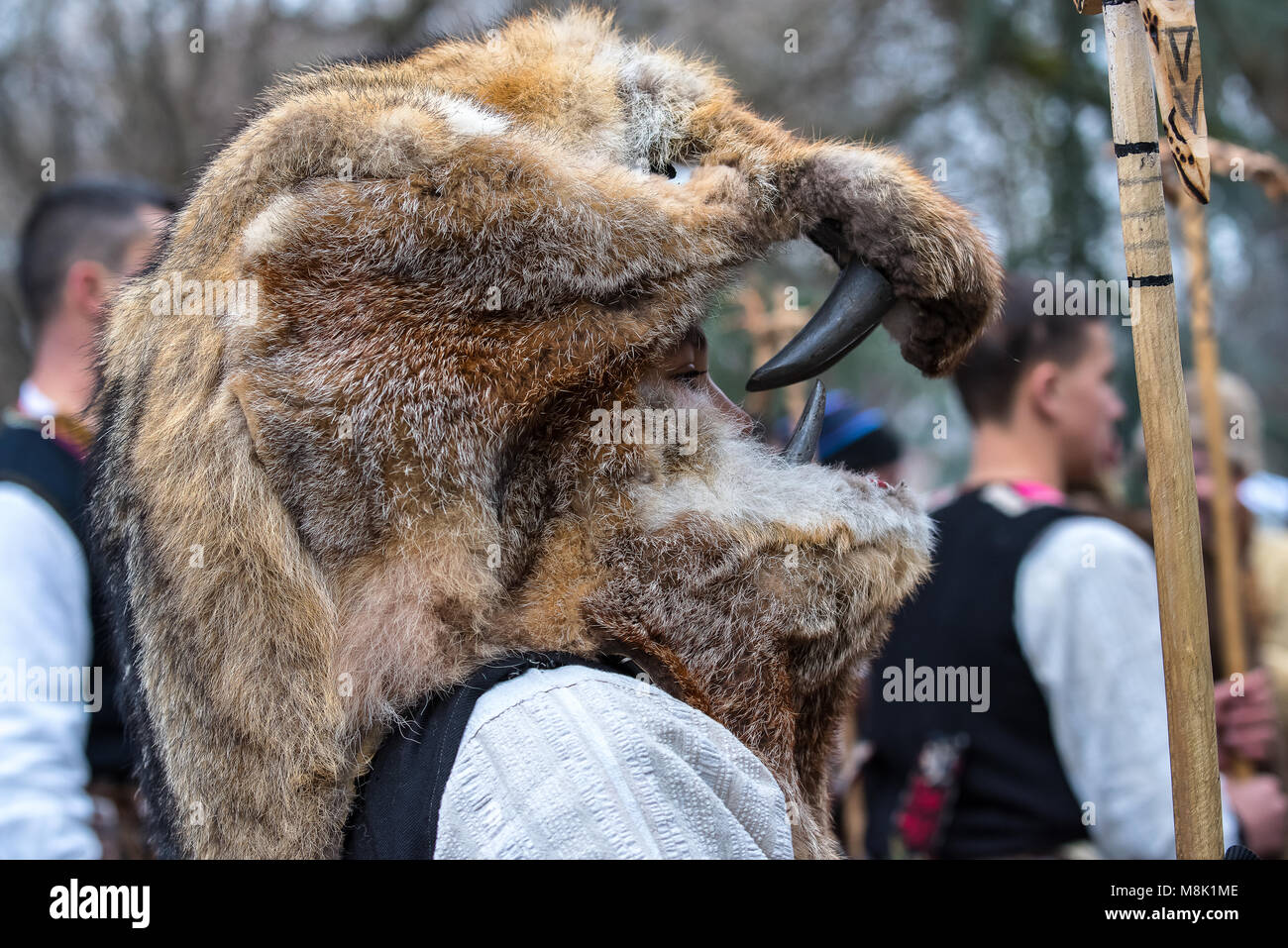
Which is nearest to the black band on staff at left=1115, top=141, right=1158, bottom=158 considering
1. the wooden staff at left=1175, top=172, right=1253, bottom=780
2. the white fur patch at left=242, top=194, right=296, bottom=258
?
the white fur patch at left=242, top=194, right=296, bottom=258

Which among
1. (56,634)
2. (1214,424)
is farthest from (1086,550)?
(56,634)

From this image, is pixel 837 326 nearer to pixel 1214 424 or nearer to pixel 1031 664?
pixel 1031 664

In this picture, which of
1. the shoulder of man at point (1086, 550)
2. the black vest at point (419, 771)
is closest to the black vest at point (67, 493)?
the black vest at point (419, 771)

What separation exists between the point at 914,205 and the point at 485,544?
0.69m

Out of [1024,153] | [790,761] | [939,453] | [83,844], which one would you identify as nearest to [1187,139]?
[790,761]

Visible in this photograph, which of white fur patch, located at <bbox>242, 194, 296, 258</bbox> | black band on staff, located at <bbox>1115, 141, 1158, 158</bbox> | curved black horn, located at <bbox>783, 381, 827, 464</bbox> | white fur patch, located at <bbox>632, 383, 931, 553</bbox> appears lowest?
white fur patch, located at <bbox>632, 383, 931, 553</bbox>

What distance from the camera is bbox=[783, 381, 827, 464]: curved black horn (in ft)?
4.80

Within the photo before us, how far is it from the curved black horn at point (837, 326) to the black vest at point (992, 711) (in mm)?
1559

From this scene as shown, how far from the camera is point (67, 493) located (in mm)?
2508

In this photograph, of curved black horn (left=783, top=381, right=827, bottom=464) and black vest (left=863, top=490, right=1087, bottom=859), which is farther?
black vest (left=863, top=490, right=1087, bottom=859)

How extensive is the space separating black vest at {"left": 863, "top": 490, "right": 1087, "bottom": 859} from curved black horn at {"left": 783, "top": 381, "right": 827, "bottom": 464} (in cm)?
138

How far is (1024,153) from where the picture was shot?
241 inches

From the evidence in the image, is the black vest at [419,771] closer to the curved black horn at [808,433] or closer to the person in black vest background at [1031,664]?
the curved black horn at [808,433]

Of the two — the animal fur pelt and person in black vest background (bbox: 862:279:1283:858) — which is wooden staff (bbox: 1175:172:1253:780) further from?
the animal fur pelt
